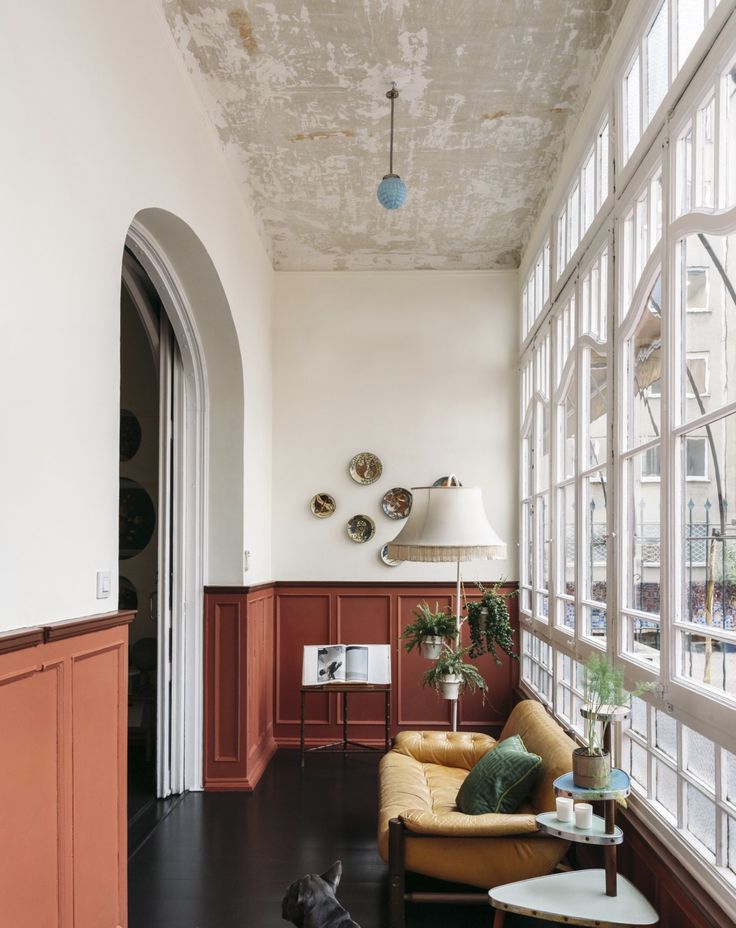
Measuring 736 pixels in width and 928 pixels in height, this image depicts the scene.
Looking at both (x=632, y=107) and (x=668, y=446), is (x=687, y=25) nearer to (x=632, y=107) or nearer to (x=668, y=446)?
(x=632, y=107)

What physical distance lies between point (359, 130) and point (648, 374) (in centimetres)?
267

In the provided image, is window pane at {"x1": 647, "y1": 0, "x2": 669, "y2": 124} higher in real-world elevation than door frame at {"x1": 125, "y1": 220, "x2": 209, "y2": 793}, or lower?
higher

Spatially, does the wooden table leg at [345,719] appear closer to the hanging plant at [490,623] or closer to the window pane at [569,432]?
the hanging plant at [490,623]

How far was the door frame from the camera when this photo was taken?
19.4ft

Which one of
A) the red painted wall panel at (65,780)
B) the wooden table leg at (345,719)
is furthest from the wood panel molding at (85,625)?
the wooden table leg at (345,719)

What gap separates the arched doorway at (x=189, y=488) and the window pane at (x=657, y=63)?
115 inches

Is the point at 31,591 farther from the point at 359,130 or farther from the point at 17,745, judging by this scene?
the point at 359,130

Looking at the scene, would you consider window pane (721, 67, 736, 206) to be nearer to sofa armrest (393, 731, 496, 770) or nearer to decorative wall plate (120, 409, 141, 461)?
sofa armrest (393, 731, 496, 770)

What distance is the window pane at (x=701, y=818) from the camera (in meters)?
2.79

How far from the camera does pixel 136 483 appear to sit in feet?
24.1

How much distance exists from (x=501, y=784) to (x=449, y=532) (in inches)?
46.4

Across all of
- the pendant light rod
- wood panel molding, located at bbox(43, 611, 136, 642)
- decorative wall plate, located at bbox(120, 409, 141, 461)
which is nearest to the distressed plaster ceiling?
the pendant light rod

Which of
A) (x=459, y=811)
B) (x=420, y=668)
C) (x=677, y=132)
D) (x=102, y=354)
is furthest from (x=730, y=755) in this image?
(x=420, y=668)

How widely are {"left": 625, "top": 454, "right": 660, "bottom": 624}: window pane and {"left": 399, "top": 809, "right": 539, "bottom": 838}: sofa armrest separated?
2.99 feet
